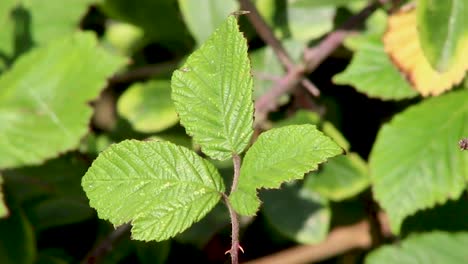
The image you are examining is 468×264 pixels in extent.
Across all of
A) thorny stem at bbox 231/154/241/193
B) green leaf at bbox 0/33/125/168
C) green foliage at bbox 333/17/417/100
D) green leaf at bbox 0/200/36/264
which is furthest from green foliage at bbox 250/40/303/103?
thorny stem at bbox 231/154/241/193

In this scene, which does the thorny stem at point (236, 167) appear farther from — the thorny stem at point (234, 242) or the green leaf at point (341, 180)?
the green leaf at point (341, 180)

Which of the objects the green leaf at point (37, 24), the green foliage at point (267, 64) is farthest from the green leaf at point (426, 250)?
the green leaf at point (37, 24)

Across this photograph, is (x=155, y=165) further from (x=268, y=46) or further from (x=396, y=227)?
(x=268, y=46)

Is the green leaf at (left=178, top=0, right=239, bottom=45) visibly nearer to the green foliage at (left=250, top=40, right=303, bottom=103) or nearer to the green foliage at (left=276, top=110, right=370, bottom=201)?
the green foliage at (left=250, top=40, right=303, bottom=103)

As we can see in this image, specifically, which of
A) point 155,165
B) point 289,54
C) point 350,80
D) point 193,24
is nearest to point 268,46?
point 289,54

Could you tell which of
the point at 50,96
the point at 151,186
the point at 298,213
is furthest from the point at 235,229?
the point at 50,96

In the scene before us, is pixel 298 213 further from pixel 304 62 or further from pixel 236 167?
pixel 236 167

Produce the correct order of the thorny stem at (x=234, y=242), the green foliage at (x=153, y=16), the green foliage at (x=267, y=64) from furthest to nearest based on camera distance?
1. the green foliage at (x=153, y=16)
2. the green foliage at (x=267, y=64)
3. the thorny stem at (x=234, y=242)
